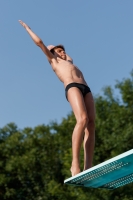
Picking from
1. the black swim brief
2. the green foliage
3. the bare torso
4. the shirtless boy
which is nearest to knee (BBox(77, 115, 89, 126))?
the shirtless boy

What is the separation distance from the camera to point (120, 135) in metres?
20.9

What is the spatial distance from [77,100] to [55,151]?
19.3 meters

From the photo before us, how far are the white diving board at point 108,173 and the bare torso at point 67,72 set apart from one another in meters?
1.19

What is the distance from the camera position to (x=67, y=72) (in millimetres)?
5473

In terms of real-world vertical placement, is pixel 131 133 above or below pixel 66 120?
below

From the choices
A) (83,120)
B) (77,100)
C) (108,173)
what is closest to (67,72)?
(77,100)

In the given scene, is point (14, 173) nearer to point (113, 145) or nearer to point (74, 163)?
point (113, 145)

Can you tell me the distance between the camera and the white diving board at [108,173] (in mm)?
4449

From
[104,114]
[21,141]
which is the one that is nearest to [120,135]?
[104,114]

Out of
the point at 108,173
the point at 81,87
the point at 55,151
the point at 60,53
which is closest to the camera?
the point at 108,173

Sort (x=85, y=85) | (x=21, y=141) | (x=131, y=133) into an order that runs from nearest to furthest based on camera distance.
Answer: (x=85, y=85)
(x=131, y=133)
(x=21, y=141)

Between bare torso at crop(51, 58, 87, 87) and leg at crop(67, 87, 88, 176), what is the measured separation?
15 centimetres

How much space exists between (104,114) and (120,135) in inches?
83.3

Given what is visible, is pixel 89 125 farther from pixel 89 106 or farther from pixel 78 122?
pixel 78 122
